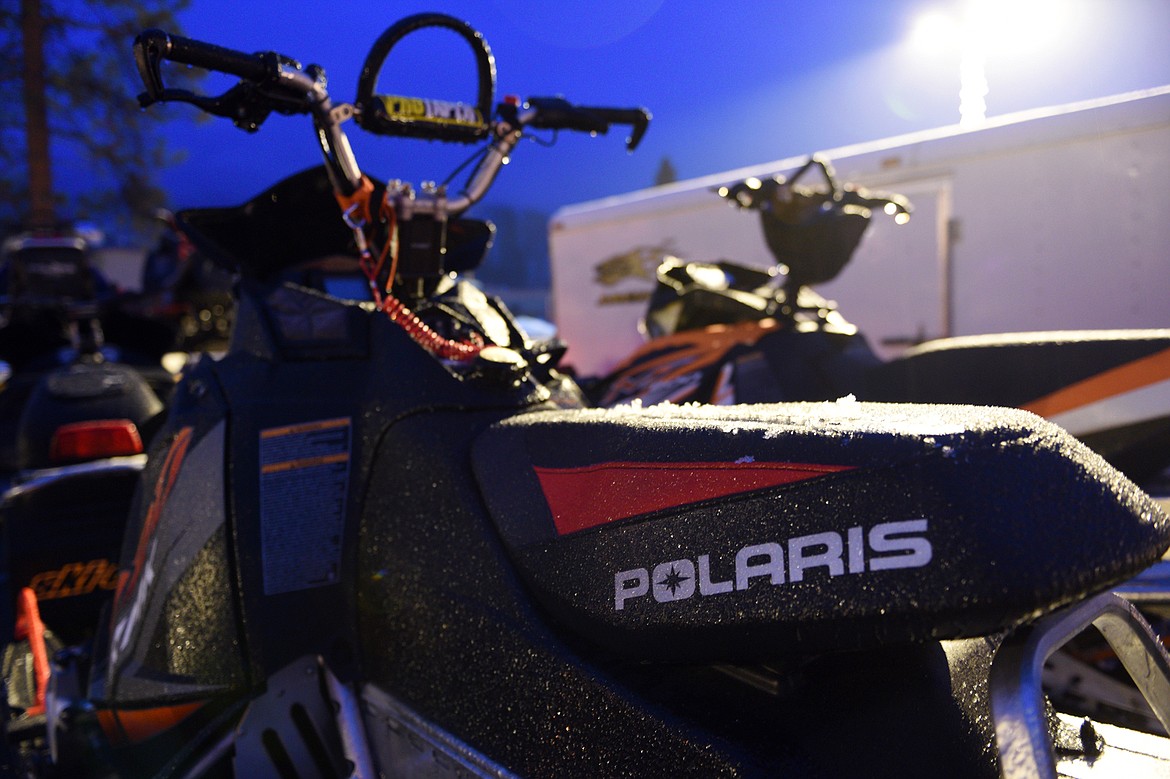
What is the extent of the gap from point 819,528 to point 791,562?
0.05 metres

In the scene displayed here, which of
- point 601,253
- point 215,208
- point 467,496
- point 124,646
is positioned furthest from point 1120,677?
point 601,253

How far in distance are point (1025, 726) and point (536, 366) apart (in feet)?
3.90

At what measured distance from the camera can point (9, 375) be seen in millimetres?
5363

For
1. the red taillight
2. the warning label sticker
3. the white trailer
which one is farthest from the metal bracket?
the white trailer

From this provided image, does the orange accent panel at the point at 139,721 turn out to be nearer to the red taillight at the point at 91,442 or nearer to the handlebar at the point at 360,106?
the handlebar at the point at 360,106

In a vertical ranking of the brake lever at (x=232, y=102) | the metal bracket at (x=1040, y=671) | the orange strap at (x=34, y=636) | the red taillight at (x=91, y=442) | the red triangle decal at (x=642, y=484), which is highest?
the brake lever at (x=232, y=102)

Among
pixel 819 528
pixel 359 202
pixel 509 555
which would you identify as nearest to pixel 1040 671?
pixel 819 528

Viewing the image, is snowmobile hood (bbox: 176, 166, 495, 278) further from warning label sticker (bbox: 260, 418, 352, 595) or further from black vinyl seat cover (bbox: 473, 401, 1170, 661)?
black vinyl seat cover (bbox: 473, 401, 1170, 661)

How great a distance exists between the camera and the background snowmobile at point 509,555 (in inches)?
31.1

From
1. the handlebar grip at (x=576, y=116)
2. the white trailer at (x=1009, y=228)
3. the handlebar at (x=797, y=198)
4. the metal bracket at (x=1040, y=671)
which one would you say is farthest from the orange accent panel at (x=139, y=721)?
the white trailer at (x=1009, y=228)

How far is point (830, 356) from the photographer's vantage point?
2.91 m

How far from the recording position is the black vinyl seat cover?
2.45 feet

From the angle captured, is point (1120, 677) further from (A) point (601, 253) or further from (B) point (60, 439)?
(A) point (601, 253)

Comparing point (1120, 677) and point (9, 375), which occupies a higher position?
point (9, 375)
